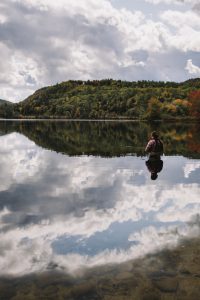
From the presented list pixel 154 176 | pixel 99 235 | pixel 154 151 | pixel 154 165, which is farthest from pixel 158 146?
pixel 99 235

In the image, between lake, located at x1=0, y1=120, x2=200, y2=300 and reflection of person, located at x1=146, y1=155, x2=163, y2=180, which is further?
reflection of person, located at x1=146, y1=155, x2=163, y2=180

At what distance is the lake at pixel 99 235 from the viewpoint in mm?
10258

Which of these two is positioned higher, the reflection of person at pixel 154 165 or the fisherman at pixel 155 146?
the fisherman at pixel 155 146

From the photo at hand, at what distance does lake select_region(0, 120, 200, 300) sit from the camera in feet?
33.7

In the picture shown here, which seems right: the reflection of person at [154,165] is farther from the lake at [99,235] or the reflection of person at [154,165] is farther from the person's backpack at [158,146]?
the person's backpack at [158,146]

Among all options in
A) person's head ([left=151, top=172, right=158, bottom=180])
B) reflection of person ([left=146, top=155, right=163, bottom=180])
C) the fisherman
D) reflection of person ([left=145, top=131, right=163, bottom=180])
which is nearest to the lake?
person's head ([left=151, top=172, right=158, bottom=180])

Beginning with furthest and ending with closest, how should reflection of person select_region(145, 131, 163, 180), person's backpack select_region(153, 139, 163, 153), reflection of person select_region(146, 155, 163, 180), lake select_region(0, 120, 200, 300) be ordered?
person's backpack select_region(153, 139, 163, 153) → reflection of person select_region(145, 131, 163, 180) → reflection of person select_region(146, 155, 163, 180) → lake select_region(0, 120, 200, 300)

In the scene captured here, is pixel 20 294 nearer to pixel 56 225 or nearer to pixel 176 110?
pixel 56 225

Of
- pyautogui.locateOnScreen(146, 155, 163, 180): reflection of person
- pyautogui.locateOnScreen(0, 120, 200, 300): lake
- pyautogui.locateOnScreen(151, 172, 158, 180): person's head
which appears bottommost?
pyautogui.locateOnScreen(0, 120, 200, 300): lake

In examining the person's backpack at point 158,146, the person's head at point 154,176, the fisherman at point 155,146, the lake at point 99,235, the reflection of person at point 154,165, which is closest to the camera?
the lake at point 99,235

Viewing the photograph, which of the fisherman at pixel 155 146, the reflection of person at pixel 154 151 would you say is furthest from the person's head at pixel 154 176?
the fisherman at pixel 155 146

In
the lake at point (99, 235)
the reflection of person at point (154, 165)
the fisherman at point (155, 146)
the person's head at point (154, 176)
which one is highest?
the fisherman at point (155, 146)

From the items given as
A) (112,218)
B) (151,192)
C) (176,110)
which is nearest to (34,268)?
(112,218)

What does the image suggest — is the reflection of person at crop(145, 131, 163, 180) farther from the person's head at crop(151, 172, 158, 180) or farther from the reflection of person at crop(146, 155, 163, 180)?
the person's head at crop(151, 172, 158, 180)
